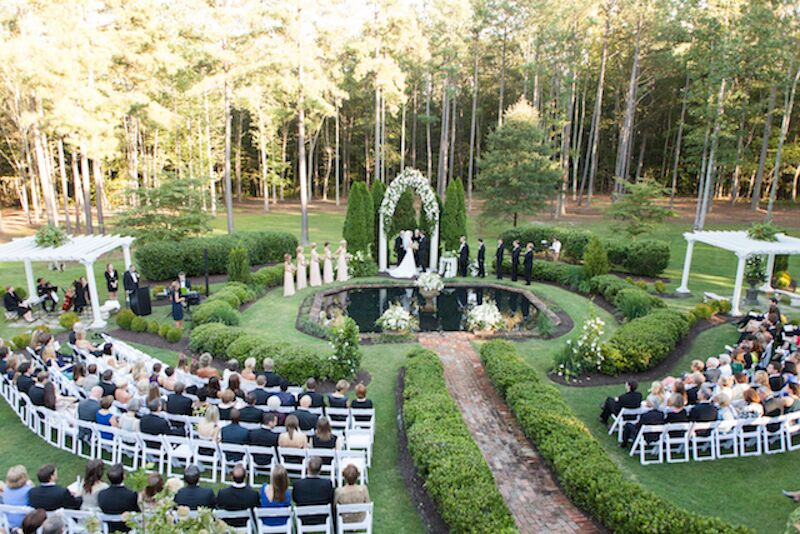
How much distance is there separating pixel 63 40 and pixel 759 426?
24765 millimetres

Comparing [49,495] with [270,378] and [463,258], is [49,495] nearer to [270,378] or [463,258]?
[270,378]

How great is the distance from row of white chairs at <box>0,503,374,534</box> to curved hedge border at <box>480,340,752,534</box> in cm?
278

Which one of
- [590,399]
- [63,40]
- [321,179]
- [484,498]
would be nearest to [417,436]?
[484,498]

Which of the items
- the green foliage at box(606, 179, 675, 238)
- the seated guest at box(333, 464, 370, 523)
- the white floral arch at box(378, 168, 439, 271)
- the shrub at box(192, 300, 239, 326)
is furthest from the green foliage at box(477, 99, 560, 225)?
the seated guest at box(333, 464, 370, 523)

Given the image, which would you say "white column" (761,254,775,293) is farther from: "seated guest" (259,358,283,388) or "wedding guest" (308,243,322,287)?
"seated guest" (259,358,283,388)

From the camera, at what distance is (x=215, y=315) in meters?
13.7

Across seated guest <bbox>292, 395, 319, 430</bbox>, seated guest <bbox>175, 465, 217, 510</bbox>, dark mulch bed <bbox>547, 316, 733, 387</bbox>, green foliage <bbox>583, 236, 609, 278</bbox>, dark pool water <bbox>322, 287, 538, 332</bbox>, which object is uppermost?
green foliage <bbox>583, 236, 609, 278</bbox>

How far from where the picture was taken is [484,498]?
6.00m

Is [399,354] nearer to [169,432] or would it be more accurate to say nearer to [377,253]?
[169,432]

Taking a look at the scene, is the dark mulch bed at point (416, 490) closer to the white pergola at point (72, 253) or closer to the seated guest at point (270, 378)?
the seated guest at point (270, 378)

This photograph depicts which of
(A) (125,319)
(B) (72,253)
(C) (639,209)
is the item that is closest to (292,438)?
(A) (125,319)

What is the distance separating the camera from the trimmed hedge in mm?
19375

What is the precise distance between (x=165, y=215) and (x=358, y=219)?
8121 mm

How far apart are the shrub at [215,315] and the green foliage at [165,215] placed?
8.48 m
